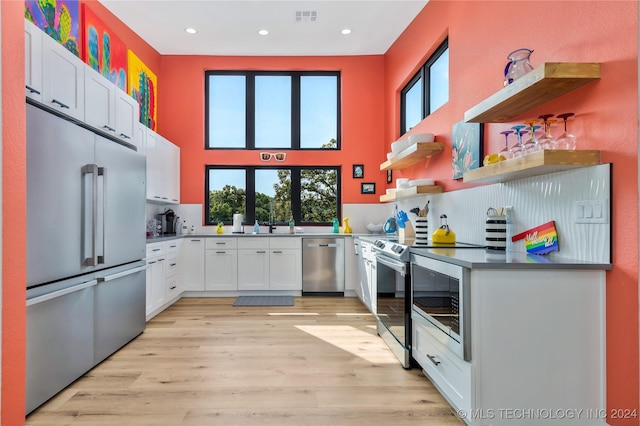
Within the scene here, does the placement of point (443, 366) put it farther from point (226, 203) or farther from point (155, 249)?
point (226, 203)

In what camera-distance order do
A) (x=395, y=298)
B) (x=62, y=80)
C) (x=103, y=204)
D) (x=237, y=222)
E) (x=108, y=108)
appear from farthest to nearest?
(x=237, y=222)
(x=108, y=108)
(x=395, y=298)
(x=103, y=204)
(x=62, y=80)

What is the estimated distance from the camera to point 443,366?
2.05 m

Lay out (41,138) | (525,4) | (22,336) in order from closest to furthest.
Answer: (22,336)
(41,138)
(525,4)

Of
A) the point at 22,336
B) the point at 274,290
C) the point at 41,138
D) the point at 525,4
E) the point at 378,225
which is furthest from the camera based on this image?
the point at 378,225

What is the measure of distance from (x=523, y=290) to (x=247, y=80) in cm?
511

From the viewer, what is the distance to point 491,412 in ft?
5.57

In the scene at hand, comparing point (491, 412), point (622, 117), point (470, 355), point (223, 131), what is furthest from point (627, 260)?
point (223, 131)

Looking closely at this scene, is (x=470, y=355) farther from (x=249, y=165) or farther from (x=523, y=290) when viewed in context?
(x=249, y=165)

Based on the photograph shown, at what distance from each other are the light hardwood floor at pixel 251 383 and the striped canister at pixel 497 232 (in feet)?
3.45

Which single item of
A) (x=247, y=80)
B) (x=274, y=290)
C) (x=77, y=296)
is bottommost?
(x=274, y=290)

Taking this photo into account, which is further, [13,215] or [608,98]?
[608,98]

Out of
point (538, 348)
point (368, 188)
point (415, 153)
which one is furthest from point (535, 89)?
point (368, 188)

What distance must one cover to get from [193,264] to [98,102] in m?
2.68

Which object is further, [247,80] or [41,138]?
[247,80]
